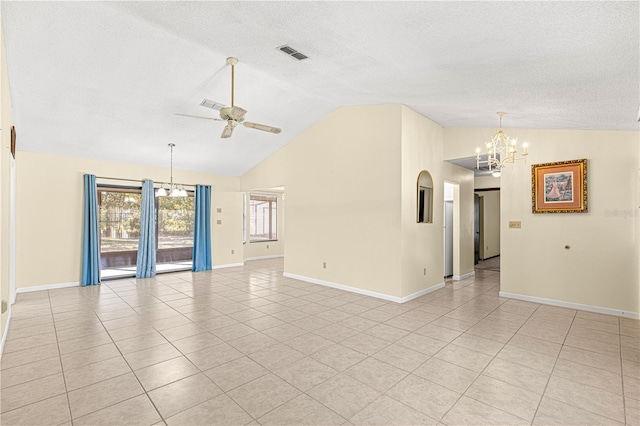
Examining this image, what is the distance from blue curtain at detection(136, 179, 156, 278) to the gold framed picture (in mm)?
7728

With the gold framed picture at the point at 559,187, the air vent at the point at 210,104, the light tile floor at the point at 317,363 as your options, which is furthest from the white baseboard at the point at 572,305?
the air vent at the point at 210,104

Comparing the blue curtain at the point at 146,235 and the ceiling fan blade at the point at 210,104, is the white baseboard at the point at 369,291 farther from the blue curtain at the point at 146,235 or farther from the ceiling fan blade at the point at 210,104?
the ceiling fan blade at the point at 210,104

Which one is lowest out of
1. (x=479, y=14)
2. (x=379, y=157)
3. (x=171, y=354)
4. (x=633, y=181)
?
(x=171, y=354)

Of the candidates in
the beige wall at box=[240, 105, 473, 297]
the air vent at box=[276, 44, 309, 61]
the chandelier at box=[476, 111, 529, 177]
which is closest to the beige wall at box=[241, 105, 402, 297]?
the beige wall at box=[240, 105, 473, 297]

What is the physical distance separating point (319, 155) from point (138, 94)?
130 inches

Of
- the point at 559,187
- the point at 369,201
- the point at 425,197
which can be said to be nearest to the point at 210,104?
the point at 369,201

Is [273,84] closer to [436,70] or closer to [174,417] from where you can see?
[436,70]

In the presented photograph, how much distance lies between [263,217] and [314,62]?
767 cm

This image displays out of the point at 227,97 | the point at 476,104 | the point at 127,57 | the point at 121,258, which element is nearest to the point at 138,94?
the point at 127,57

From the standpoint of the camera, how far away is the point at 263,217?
1073 cm

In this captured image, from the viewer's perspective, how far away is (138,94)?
4422mm

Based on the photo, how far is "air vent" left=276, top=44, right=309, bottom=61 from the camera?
Result: 3.29 metres

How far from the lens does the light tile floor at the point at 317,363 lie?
2211 mm

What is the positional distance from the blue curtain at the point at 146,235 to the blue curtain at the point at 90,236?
855mm
